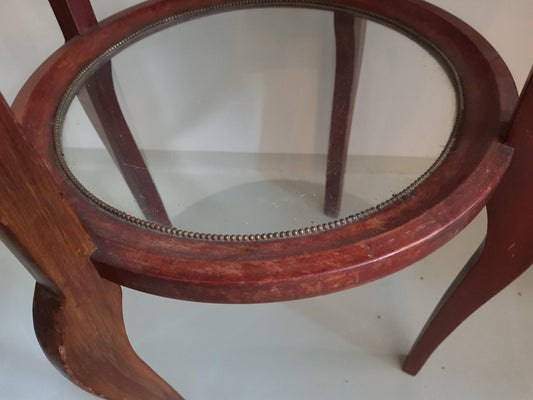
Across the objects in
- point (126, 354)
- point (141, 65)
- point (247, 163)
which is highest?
point (141, 65)

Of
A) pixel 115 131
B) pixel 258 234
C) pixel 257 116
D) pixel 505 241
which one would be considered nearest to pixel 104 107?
pixel 115 131

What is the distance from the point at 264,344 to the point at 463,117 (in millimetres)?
552

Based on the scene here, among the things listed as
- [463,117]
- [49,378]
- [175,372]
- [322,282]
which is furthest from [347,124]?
[49,378]

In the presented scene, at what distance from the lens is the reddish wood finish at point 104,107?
0.53 meters

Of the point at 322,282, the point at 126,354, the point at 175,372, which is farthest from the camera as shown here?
the point at 175,372

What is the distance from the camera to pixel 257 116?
2.13 ft

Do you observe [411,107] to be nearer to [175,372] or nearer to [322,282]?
[322,282]

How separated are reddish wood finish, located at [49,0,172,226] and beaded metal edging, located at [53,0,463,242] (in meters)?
0.02

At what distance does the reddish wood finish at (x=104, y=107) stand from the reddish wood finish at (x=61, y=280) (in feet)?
0.47

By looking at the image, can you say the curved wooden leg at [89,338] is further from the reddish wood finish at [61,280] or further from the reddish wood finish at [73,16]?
the reddish wood finish at [73,16]

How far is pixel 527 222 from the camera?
0.46 meters

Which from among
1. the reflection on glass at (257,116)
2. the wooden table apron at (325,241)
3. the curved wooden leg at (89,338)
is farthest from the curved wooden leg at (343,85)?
the curved wooden leg at (89,338)

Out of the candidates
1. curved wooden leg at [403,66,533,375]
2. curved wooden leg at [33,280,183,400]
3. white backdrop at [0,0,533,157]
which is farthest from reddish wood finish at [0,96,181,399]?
curved wooden leg at [403,66,533,375]

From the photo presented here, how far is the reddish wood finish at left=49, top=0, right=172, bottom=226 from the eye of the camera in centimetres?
53
